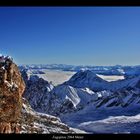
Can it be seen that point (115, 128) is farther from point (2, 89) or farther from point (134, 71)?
point (2, 89)

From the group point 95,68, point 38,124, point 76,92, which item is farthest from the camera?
point 76,92

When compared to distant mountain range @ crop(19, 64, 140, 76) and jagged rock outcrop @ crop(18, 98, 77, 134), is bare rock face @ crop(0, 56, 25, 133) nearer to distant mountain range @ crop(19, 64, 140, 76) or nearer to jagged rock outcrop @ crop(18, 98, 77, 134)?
jagged rock outcrop @ crop(18, 98, 77, 134)

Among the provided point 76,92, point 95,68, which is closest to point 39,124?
point 95,68

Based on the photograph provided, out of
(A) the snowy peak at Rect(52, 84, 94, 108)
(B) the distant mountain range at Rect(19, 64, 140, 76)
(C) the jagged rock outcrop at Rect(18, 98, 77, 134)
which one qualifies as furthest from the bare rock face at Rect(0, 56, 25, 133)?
(A) the snowy peak at Rect(52, 84, 94, 108)

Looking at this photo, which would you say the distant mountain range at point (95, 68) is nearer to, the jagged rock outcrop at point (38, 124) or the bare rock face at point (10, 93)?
the bare rock face at point (10, 93)

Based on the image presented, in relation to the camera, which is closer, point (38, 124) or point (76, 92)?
point (38, 124)

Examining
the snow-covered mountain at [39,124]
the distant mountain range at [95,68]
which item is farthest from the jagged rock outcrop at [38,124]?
the distant mountain range at [95,68]

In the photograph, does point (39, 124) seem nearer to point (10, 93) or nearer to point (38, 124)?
point (38, 124)

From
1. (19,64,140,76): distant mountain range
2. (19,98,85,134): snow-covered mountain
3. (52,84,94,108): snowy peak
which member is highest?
(52,84,94,108): snowy peak

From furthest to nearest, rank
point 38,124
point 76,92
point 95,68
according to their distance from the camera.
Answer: point 76,92 < point 38,124 < point 95,68
